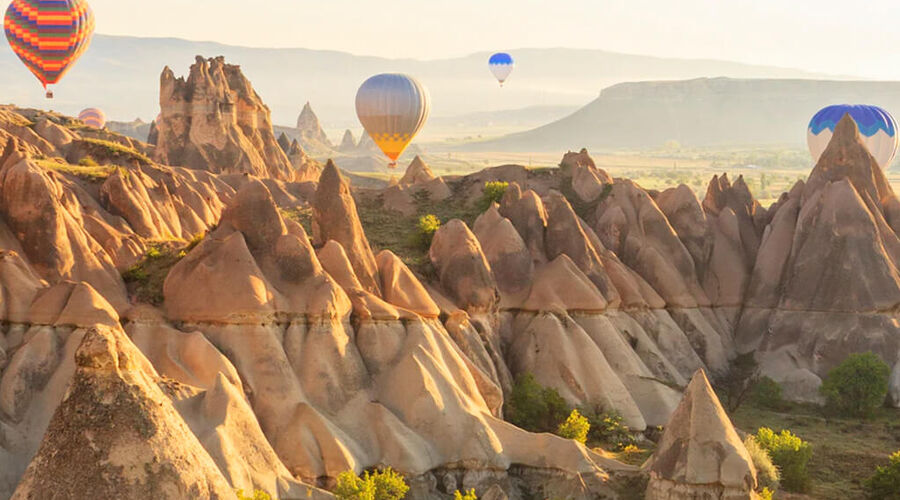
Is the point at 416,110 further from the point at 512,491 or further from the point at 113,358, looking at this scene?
the point at 113,358

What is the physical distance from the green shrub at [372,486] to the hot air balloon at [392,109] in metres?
70.0

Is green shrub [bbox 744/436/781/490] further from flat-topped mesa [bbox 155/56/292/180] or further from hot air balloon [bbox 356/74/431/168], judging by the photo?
hot air balloon [bbox 356/74/431/168]

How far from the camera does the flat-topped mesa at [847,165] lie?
74.6m

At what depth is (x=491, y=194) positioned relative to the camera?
3100 inches

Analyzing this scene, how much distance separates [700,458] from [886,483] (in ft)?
33.8

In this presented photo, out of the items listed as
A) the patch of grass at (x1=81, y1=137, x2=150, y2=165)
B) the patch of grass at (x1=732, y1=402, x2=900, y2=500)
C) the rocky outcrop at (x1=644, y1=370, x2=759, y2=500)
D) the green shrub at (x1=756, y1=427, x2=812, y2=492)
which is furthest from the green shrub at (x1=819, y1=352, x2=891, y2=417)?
the patch of grass at (x1=81, y1=137, x2=150, y2=165)

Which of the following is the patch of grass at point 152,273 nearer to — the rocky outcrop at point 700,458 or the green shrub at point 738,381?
the rocky outcrop at point 700,458

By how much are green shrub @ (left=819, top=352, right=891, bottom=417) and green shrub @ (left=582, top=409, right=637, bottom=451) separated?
13.5 metres

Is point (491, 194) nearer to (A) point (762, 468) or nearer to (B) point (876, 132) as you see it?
(A) point (762, 468)

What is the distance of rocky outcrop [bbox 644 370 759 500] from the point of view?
45469mm

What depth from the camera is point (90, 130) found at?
414 feet

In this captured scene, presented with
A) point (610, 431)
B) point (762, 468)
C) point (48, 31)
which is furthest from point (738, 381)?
point (48, 31)

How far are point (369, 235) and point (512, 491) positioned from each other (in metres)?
23.5

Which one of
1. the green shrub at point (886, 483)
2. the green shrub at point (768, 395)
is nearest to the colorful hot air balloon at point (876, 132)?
the green shrub at point (768, 395)
